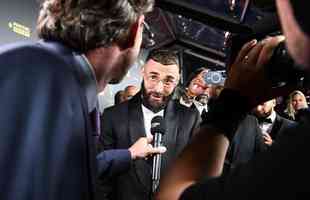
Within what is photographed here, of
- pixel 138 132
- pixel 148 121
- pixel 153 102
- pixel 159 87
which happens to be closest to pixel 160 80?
pixel 159 87

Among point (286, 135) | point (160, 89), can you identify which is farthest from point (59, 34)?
point (160, 89)

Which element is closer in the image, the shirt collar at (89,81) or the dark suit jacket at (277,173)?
the dark suit jacket at (277,173)

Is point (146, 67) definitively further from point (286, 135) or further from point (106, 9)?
point (286, 135)

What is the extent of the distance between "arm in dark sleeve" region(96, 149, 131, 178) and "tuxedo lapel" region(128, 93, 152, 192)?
2.48 feet

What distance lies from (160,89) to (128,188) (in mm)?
637

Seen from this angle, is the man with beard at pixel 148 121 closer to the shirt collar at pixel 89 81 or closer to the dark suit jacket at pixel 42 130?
the shirt collar at pixel 89 81

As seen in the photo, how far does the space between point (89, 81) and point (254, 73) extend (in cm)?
55

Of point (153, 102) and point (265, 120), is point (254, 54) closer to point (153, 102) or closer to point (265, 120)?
point (153, 102)

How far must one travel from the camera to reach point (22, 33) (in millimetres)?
3881

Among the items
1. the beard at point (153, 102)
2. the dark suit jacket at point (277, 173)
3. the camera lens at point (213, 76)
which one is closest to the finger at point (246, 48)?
the dark suit jacket at point (277, 173)

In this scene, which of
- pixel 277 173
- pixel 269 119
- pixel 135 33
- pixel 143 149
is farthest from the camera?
pixel 269 119

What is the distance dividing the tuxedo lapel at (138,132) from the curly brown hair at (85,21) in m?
1.37

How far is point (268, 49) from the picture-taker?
0.77m

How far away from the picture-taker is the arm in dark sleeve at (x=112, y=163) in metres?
1.76
